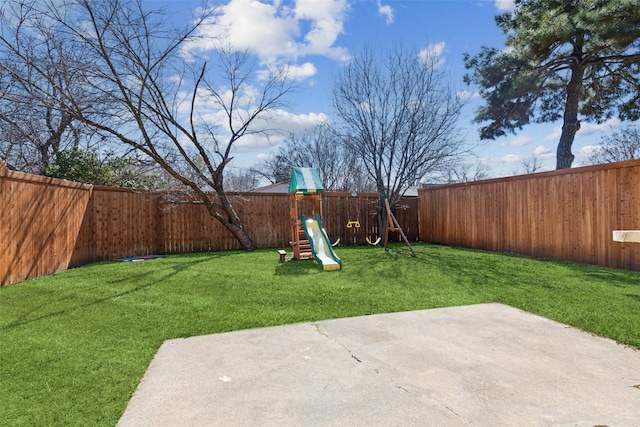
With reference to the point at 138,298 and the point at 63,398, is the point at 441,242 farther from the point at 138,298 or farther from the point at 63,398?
the point at 63,398

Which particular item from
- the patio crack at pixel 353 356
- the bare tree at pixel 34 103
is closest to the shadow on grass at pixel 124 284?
the patio crack at pixel 353 356

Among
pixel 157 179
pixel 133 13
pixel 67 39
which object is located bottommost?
pixel 157 179

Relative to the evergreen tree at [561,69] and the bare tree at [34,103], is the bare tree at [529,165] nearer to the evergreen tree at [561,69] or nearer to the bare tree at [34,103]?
the evergreen tree at [561,69]

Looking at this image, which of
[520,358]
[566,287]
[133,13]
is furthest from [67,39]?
[566,287]

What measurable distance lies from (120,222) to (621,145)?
70.4ft

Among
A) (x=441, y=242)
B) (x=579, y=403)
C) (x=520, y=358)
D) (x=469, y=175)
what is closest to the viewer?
(x=579, y=403)

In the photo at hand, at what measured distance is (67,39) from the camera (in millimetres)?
7129

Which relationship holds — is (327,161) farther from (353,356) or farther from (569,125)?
(353,356)

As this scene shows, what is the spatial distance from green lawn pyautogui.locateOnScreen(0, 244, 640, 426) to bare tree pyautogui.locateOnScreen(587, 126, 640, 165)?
14862mm

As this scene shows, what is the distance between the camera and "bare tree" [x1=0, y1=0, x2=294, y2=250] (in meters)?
6.91

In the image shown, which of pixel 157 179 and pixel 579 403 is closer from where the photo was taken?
pixel 579 403

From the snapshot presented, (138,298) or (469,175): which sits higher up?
(469,175)

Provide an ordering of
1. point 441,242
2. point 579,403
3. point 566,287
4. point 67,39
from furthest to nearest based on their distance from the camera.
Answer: point 441,242 < point 67,39 < point 566,287 < point 579,403

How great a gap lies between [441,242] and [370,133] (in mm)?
3941
